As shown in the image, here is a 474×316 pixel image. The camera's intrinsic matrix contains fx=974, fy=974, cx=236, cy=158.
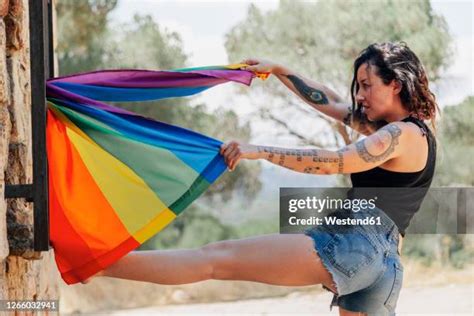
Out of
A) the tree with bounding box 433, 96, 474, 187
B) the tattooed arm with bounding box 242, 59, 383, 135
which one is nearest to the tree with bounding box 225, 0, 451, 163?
the tree with bounding box 433, 96, 474, 187

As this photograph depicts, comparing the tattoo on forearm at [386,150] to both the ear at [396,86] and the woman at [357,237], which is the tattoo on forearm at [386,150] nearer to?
→ the woman at [357,237]

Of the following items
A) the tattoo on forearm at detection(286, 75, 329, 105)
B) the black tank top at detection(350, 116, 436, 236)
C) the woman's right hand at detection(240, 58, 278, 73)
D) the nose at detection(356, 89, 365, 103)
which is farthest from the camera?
the tattoo on forearm at detection(286, 75, 329, 105)

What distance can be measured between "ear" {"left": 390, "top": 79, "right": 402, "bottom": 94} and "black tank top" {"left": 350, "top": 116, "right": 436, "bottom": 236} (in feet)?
0.33

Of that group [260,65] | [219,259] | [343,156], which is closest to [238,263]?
[219,259]

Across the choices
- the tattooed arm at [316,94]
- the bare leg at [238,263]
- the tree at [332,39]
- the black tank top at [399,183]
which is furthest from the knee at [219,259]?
the tree at [332,39]

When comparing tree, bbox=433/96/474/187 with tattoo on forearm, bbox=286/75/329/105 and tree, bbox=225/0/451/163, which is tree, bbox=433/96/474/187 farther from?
tattoo on forearm, bbox=286/75/329/105

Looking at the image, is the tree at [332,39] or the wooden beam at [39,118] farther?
the tree at [332,39]

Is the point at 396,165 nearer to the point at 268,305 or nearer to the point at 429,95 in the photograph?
the point at 429,95

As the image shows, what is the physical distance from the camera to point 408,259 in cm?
1130

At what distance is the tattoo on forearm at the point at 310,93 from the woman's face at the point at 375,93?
460 millimetres

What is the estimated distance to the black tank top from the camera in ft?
10.8

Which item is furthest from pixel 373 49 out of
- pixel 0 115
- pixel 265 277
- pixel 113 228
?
pixel 0 115

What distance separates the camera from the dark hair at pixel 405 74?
132 inches

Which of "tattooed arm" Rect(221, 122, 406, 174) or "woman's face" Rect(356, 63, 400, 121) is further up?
"woman's face" Rect(356, 63, 400, 121)
